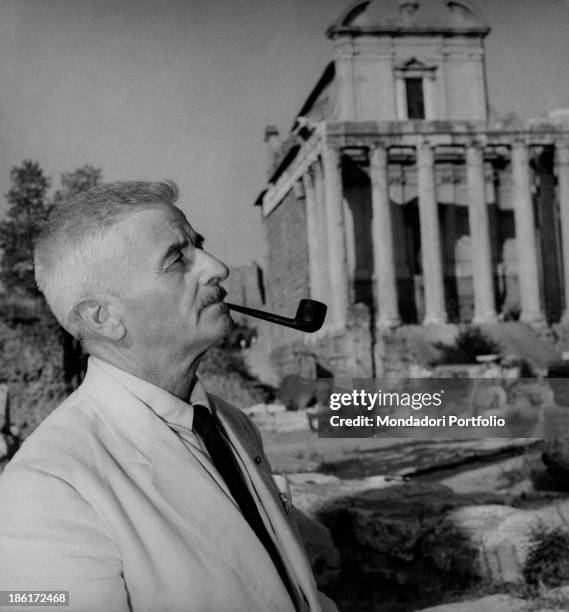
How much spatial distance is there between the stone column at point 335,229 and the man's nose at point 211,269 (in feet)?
69.9

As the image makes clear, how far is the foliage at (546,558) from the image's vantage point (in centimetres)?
489

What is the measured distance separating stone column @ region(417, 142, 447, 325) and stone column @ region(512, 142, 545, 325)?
8.41 feet

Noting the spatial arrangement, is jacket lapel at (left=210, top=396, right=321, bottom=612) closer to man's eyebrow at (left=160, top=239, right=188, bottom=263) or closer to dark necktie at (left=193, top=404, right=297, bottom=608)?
dark necktie at (left=193, top=404, right=297, bottom=608)

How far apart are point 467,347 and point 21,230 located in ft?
41.4

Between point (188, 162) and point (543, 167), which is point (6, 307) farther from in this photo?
point (543, 167)

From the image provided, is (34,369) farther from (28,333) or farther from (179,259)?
(179,259)

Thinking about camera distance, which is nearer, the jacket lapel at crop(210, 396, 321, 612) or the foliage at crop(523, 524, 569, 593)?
the jacket lapel at crop(210, 396, 321, 612)

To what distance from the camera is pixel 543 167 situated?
25625 mm

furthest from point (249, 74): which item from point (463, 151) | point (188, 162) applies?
point (463, 151)

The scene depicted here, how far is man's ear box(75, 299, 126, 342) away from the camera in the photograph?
2100mm

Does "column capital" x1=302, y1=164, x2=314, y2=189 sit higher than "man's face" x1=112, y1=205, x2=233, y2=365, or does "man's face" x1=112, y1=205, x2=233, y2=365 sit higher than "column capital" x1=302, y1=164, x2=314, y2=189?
"column capital" x1=302, y1=164, x2=314, y2=189

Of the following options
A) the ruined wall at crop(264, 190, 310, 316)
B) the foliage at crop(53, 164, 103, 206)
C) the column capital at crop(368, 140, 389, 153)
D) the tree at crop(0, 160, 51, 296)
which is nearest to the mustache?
the foliage at crop(53, 164, 103, 206)

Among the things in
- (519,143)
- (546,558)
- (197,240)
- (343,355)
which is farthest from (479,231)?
(197,240)

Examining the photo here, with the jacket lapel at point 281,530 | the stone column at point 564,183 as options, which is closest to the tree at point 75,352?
the jacket lapel at point 281,530
